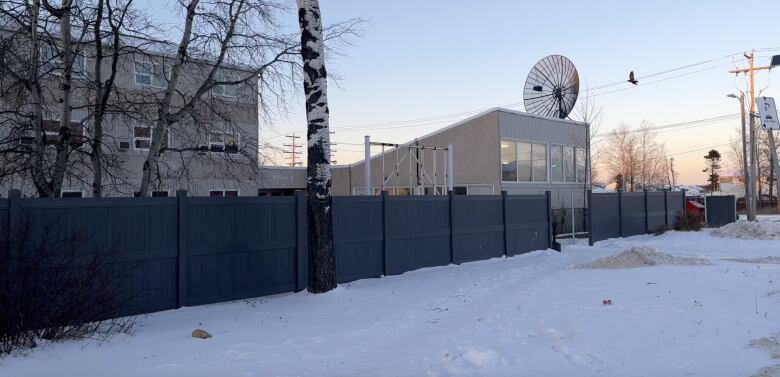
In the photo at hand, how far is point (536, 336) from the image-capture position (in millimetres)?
7152

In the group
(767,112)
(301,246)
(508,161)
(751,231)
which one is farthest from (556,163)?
(301,246)

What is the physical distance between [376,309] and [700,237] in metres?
18.0

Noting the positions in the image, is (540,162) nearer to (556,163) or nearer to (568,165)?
(556,163)

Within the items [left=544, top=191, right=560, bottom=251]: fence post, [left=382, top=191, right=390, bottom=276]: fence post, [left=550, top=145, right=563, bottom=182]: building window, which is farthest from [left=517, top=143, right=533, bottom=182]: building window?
[left=382, top=191, right=390, bottom=276]: fence post

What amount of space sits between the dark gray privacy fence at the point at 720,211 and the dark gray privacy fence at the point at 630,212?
188cm

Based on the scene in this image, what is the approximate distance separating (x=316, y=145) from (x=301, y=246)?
190 cm

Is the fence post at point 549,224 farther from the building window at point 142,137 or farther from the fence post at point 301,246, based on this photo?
the building window at point 142,137

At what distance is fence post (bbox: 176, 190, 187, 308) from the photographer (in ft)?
29.5

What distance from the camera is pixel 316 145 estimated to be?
10078 millimetres

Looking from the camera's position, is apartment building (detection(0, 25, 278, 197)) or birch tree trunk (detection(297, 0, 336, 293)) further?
apartment building (detection(0, 25, 278, 197))

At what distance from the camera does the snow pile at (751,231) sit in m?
22.0

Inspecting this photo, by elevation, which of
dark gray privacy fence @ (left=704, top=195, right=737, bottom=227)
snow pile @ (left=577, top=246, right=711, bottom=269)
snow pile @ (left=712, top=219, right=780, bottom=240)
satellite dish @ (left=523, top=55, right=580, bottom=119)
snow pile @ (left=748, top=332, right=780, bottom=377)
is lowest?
snow pile @ (left=748, top=332, right=780, bottom=377)

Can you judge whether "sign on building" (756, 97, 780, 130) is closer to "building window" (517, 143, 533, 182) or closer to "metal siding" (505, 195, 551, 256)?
"metal siding" (505, 195, 551, 256)

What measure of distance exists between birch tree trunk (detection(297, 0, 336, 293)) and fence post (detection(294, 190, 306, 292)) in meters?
0.56
